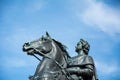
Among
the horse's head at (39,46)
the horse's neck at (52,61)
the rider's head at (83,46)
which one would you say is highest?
the rider's head at (83,46)

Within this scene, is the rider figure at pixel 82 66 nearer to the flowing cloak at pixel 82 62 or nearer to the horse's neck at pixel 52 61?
the flowing cloak at pixel 82 62

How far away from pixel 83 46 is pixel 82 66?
928 millimetres

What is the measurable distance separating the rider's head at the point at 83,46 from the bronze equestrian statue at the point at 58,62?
24 centimetres

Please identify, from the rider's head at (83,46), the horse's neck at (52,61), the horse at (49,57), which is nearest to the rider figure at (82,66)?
the rider's head at (83,46)

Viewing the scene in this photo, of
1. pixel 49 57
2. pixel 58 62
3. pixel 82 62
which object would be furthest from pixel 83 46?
pixel 49 57

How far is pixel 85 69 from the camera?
13.8 m

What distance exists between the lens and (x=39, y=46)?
1389 centimetres

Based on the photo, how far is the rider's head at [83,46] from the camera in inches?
576

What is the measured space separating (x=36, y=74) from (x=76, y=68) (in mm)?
1614

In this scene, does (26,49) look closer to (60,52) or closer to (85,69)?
(60,52)

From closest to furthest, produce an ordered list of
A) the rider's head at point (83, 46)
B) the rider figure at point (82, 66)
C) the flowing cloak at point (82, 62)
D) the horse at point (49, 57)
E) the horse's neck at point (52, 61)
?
the horse at point (49, 57) → the horse's neck at point (52, 61) → the rider figure at point (82, 66) → the flowing cloak at point (82, 62) → the rider's head at point (83, 46)

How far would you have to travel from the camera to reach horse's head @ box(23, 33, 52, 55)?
13.8 meters

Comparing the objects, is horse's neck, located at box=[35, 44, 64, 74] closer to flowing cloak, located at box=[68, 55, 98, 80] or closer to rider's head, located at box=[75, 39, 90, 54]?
flowing cloak, located at box=[68, 55, 98, 80]

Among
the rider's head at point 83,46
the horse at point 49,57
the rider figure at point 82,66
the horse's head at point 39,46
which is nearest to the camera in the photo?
the horse at point 49,57
